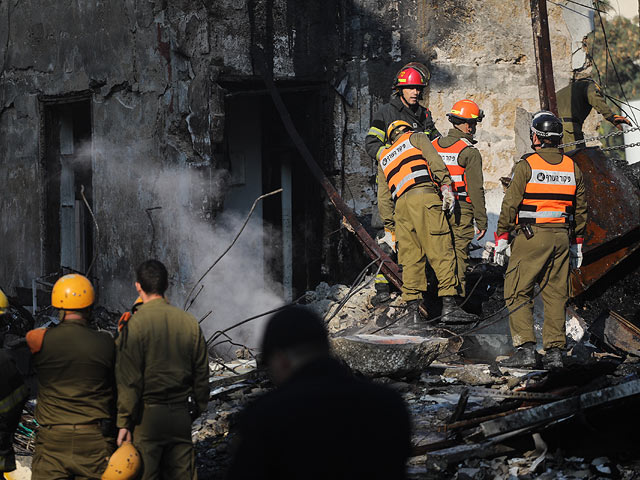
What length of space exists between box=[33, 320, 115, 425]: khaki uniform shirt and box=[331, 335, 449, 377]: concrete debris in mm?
2248

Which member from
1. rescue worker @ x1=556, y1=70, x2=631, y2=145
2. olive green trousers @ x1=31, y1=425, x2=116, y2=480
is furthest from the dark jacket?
rescue worker @ x1=556, y1=70, x2=631, y2=145

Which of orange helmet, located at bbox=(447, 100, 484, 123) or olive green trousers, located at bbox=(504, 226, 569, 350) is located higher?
orange helmet, located at bbox=(447, 100, 484, 123)

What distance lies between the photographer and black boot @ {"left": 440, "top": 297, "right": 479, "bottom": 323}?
23.7 feet

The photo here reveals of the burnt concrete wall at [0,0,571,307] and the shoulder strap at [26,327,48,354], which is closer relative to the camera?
the shoulder strap at [26,327,48,354]

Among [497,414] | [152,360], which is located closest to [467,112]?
[497,414]

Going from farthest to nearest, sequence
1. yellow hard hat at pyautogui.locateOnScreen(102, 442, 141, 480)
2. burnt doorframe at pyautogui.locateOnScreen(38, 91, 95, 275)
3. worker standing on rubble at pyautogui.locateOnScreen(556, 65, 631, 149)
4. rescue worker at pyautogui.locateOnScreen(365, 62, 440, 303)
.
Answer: burnt doorframe at pyautogui.locateOnScreen(38, 91, 95, 275) → worker standing on rubble at pyautogui.locateOnScreen(556, 65, 631, 149) → rescue worker at pyautogui.locateOnScreen(365, 62, 440, 303) → yellow hard hat at pyautogui.locateOnScreen(102, 442, 141, 480)

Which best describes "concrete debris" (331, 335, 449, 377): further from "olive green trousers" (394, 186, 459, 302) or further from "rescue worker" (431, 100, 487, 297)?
"rescue worker" (431, 100, 487, 297)

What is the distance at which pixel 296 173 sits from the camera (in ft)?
33.6

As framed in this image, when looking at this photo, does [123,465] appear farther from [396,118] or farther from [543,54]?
[543,54]

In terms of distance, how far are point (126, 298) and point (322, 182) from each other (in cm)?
247

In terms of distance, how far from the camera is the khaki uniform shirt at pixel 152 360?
4320mm

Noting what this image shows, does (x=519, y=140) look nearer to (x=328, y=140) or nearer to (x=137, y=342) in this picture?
(x=328, y=140)

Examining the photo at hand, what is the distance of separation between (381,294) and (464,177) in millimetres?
1410

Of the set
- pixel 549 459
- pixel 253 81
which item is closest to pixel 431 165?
pixel 253 81
